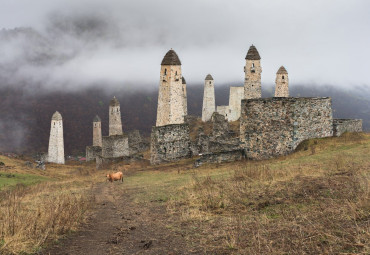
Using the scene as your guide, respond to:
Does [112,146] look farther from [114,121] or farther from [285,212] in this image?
[285,212]

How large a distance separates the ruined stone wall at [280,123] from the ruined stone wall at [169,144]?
9.51 m

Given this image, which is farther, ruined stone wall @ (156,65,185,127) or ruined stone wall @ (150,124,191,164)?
ruined stone wall @ (156,65,185,127)

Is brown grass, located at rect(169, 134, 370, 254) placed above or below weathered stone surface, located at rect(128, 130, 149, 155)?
below

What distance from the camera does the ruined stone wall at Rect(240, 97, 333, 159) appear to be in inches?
918

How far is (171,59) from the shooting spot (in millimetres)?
34156

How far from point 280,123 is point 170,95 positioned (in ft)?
41.1

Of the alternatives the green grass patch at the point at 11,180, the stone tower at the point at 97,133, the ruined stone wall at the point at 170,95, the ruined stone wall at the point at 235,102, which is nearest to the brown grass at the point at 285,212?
the green grass patch at the point at 11,180

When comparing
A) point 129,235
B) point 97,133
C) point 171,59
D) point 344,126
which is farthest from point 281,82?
point 129,235

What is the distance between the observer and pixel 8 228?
23.9ft

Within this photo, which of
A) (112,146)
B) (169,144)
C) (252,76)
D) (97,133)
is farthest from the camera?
(97,133)

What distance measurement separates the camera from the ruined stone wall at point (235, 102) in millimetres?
59309

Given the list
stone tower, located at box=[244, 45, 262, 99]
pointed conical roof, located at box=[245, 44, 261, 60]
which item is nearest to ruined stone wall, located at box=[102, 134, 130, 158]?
stone tower, located at box=[244, 45, 262, 99]

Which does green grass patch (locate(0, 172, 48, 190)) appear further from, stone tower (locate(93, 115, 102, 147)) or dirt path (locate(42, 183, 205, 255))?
stone tower (locate(93, 115, 102, 147))

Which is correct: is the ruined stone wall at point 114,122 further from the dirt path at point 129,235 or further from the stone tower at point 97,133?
the dirt path at point 129,235
